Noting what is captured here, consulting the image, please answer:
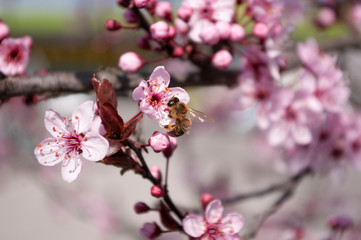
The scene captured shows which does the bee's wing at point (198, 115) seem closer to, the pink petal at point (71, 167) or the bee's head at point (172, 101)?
the bee's head at point (172, 101)

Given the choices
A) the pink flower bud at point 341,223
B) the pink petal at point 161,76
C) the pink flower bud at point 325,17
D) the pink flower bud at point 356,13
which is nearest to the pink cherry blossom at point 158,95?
the pink petal at point 161,76

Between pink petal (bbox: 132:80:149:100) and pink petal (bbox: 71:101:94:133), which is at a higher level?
pink petal (bbox: 132:80:149:100)

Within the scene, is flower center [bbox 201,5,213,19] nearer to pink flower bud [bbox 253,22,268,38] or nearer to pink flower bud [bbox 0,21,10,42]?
pink flower bud [bbox 253,22,268,38]

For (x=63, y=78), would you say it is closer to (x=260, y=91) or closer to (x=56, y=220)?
(x=260, y=91)

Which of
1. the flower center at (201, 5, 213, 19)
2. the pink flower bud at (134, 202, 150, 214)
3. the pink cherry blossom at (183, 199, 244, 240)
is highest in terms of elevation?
the flower center at (201, 5, 213, 19)

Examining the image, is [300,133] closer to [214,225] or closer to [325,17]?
[214,225]

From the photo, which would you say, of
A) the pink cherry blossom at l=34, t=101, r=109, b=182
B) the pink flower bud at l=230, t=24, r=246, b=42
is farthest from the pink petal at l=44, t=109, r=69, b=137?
the pink flower bud at l=230, t=24, r=246, b=42
